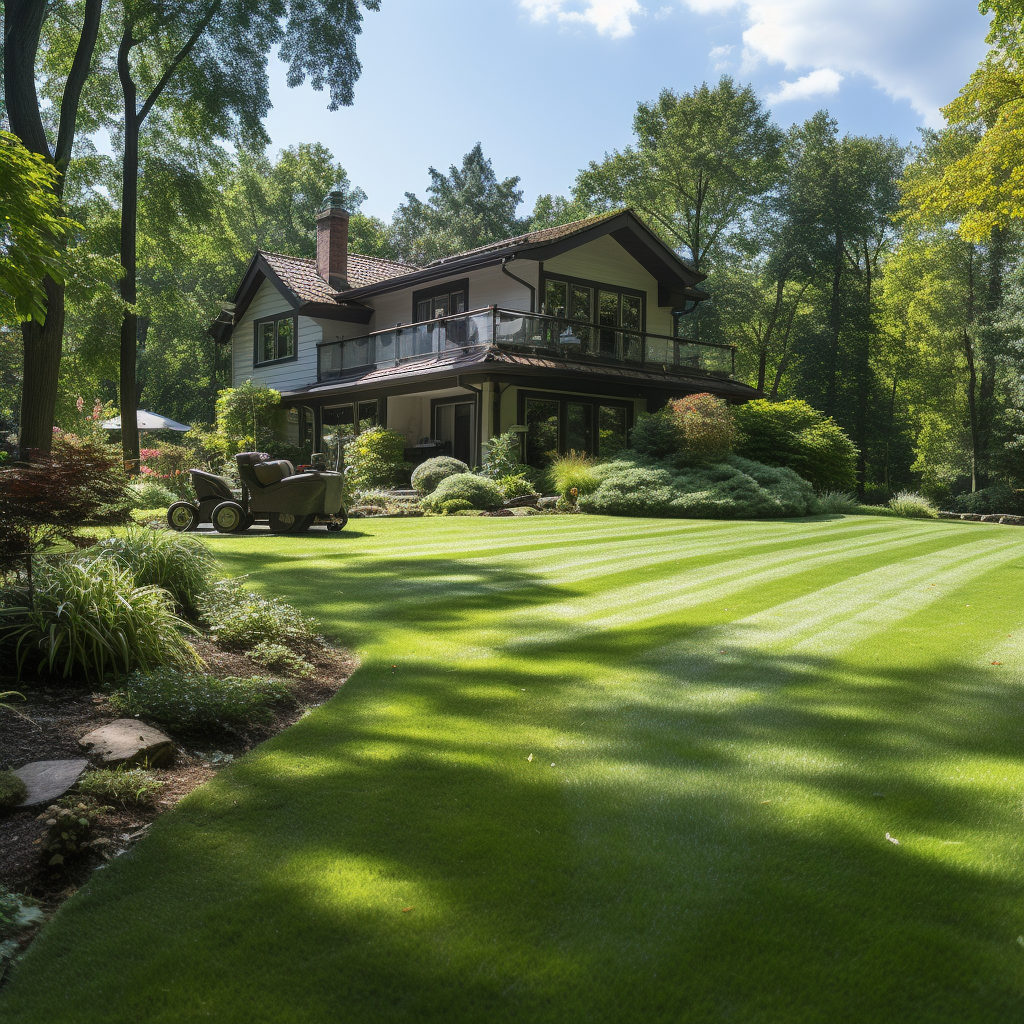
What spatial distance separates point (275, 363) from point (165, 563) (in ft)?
79.6

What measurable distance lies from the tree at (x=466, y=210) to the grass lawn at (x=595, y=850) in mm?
50063

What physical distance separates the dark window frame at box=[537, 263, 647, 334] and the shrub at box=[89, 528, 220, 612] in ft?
55.9

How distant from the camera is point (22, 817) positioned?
299 cm

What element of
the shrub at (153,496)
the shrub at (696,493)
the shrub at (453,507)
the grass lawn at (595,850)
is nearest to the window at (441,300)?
the shrub at (453,507)

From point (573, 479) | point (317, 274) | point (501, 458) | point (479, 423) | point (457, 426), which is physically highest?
point (317, 274)

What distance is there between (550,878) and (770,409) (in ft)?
66.6

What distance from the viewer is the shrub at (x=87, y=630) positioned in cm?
445

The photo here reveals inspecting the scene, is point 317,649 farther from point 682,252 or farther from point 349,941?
point 682,252

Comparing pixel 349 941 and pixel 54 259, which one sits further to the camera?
pixel 54 259

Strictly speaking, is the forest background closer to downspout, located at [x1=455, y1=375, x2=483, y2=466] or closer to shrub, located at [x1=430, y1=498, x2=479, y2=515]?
shrub, located at [x1=430, y1=498, x2=479, y2=515]

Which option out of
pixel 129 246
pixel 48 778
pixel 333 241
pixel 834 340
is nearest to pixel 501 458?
pixel 129 246

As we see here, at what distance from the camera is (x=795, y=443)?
68.3 ft

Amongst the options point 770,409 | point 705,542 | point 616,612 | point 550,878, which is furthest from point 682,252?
point 550,878

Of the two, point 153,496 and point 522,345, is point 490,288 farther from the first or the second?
point 153,496
